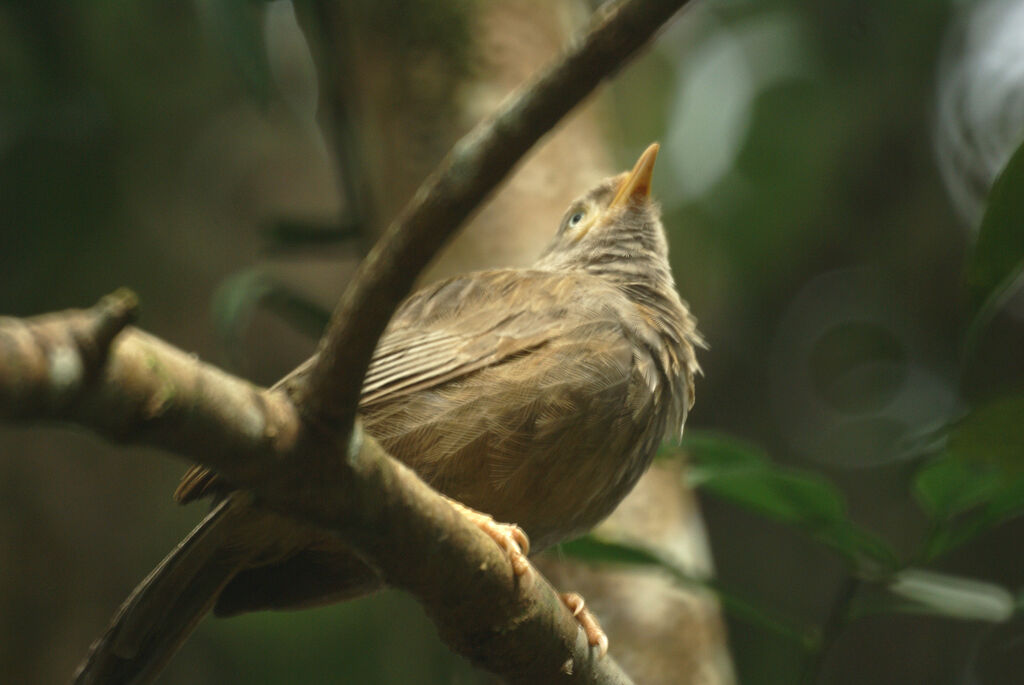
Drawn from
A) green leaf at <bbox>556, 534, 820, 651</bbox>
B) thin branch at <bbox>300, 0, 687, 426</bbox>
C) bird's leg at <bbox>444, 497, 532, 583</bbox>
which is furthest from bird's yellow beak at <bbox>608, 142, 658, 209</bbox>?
thin branch at <bbox>300, 0, 687, 426</bbox>

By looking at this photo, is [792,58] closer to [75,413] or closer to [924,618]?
[924,618]

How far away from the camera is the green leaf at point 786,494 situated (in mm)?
3215

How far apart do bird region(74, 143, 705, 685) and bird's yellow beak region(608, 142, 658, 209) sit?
784 millimetres

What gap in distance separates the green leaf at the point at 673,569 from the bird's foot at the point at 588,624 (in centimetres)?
29

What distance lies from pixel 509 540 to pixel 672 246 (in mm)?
5541

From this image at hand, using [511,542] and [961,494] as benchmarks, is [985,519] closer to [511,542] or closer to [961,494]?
[961,494]

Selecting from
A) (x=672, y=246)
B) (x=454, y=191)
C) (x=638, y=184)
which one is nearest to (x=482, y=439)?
(x=454, y=191)

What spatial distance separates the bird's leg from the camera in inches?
96.3

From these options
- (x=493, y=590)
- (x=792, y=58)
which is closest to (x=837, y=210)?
(x=792, y=58)

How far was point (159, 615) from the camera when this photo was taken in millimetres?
2842

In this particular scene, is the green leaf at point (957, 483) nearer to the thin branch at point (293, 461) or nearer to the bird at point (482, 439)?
the bird at point (482, 439)

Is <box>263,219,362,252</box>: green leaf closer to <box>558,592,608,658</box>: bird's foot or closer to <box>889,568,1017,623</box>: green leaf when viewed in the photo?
<box>558,592,608,658</box>: bird's foot

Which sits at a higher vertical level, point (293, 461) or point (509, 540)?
point (293, 461)

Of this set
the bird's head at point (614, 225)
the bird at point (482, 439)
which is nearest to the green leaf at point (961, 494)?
the bird at point (482, 439)
